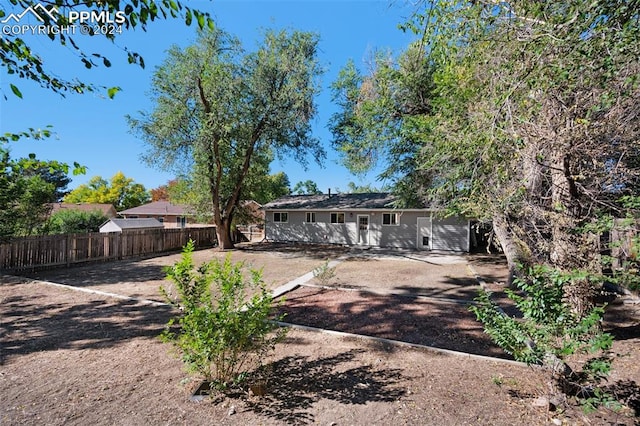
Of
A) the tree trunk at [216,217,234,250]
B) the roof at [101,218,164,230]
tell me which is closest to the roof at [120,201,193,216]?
the roof at [101,218,164,230]

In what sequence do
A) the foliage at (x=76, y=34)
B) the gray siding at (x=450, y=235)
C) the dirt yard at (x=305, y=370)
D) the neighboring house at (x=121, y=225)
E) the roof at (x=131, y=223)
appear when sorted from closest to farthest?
1. the foliage at (x=76, y=34)
2. the dirt yard at (x=305, y=370)
3. the gray siding at (x=450, y=235)
4. the neighboring house at (x=121, y=225)
5. the roof at (x=131, y=223)

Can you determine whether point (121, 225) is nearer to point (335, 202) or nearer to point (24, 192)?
point (24, 192)

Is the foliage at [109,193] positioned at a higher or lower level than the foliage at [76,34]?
higher

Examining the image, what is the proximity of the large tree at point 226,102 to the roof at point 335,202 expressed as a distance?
17.7ft

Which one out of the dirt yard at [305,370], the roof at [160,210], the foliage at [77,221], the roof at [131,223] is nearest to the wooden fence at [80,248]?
the dirt yard at [305,370]

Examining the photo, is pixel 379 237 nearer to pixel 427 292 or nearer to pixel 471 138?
pixel 427 292

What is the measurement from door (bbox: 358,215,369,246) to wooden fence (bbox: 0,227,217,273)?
10.3 metres

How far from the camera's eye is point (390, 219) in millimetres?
17516

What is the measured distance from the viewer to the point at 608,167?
4.02m

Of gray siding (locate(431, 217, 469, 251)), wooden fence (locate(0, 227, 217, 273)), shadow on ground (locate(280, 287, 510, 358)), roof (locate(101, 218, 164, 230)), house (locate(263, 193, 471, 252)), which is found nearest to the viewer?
shadow on ground (locate(280, 287, 510, 358))

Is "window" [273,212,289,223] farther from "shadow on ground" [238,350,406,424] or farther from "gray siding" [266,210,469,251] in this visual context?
"shadow on ground" [238,350,406,424]

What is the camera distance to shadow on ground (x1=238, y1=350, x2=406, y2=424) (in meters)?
2.83

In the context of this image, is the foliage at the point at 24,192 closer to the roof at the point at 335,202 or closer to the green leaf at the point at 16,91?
the green leaf at the point at 16,91

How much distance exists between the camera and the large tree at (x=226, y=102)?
13445mm
